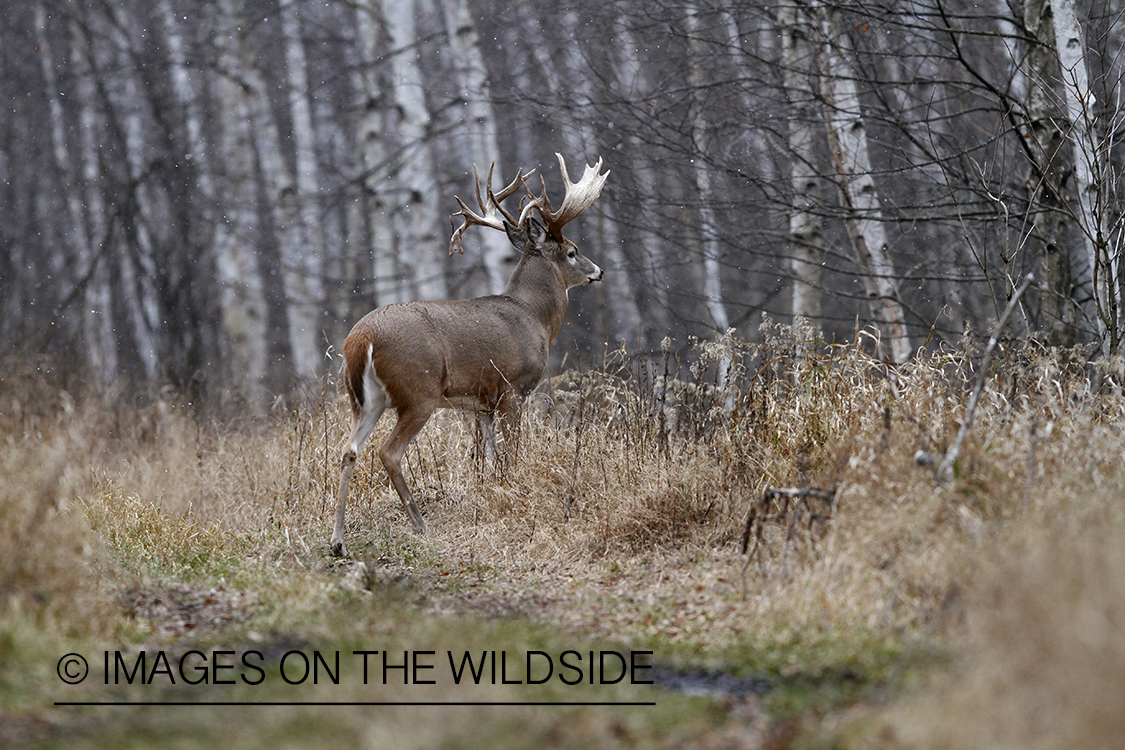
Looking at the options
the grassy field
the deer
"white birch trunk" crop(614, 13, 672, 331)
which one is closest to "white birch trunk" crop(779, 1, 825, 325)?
"white birch trunk" crop(614, 13, 672, 331)

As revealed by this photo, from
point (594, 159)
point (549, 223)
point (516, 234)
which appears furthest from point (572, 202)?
point (594, 159)

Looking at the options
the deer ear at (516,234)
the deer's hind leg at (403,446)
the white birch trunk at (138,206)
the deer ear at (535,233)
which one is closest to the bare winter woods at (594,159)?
the white birch trunk at (138,206)

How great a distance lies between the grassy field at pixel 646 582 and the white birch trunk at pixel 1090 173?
0.52 meters

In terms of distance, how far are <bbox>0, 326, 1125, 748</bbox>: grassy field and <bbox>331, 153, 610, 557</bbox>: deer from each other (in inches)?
18.1

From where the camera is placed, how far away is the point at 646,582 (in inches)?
217

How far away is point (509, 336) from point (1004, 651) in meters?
5.59

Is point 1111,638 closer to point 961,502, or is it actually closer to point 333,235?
point 961,502

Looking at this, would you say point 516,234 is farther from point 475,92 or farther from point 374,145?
point 374,145

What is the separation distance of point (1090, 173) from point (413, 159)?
24.0 feet

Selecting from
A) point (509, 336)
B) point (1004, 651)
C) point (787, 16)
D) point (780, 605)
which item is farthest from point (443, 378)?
point (787, 16)

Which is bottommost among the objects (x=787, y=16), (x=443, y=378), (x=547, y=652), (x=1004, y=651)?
(x=547, y=652)

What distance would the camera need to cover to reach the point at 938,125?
1259 cm

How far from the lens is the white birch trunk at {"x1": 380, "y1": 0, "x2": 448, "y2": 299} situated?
12164 millimetres

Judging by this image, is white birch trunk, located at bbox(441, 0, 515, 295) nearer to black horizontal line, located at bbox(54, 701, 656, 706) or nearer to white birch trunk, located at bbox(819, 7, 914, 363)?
white birch trunk, located at bbox(819, 7, 914, 363)
